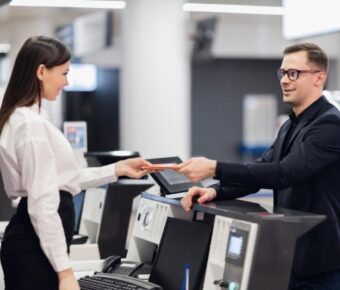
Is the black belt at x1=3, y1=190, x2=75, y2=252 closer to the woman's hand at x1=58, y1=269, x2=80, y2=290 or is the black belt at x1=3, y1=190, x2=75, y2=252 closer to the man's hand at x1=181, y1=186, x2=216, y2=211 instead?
the woman's hand at x1=58, y1=269, x2=80, y2=290

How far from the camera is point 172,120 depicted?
31.5ft

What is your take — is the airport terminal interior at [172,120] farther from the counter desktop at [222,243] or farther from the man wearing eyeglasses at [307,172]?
the man wearing eyeglasses at [307,172]

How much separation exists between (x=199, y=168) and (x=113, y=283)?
61 cm

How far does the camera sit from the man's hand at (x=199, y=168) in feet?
9.87

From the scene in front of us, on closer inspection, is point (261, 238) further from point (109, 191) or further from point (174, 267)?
point (109, 191)

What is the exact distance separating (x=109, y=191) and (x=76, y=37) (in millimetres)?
8355

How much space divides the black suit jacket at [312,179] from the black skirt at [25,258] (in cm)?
81

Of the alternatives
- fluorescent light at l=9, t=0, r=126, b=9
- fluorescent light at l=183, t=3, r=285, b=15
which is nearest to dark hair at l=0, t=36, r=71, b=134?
fluorescent light at l=9, t=0, r=126, b=9

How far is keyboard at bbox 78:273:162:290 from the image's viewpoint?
2.97 metres

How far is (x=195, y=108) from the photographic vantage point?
696 inches

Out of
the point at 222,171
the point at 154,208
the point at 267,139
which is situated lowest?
the point at 267,139

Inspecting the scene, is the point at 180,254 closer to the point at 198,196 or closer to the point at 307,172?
the point at 198,196

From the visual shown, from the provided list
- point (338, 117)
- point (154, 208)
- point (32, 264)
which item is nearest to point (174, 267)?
point (154, 208)

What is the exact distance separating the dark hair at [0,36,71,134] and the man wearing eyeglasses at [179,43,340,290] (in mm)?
708
